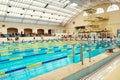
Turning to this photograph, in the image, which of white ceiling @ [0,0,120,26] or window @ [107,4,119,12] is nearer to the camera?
white ceiling @ [0,0,120,26]

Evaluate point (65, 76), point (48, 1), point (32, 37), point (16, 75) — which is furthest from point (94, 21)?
Answer: point (65, 76)

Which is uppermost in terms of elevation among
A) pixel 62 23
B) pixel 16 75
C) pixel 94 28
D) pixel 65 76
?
pixel 62 23

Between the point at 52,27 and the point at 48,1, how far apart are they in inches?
399

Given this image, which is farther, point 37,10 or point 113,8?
point 113,8

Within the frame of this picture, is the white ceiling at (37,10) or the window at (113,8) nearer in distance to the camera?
the white ceiling at (37,10)

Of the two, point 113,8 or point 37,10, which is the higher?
point 113,8

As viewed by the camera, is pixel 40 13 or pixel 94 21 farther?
pixel 40 13

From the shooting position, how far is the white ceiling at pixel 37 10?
62.0 feet

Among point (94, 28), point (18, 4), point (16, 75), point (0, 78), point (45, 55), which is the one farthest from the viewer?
point (18, 4)

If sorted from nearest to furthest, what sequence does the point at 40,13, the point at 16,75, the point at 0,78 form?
the point at 0,78 < the point at 16,75 < the point at 40,13

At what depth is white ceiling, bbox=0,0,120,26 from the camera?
18891mm

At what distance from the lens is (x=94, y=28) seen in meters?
16.0

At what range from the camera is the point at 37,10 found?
72.3 ft

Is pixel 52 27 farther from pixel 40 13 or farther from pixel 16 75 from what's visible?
pixel 16 75
